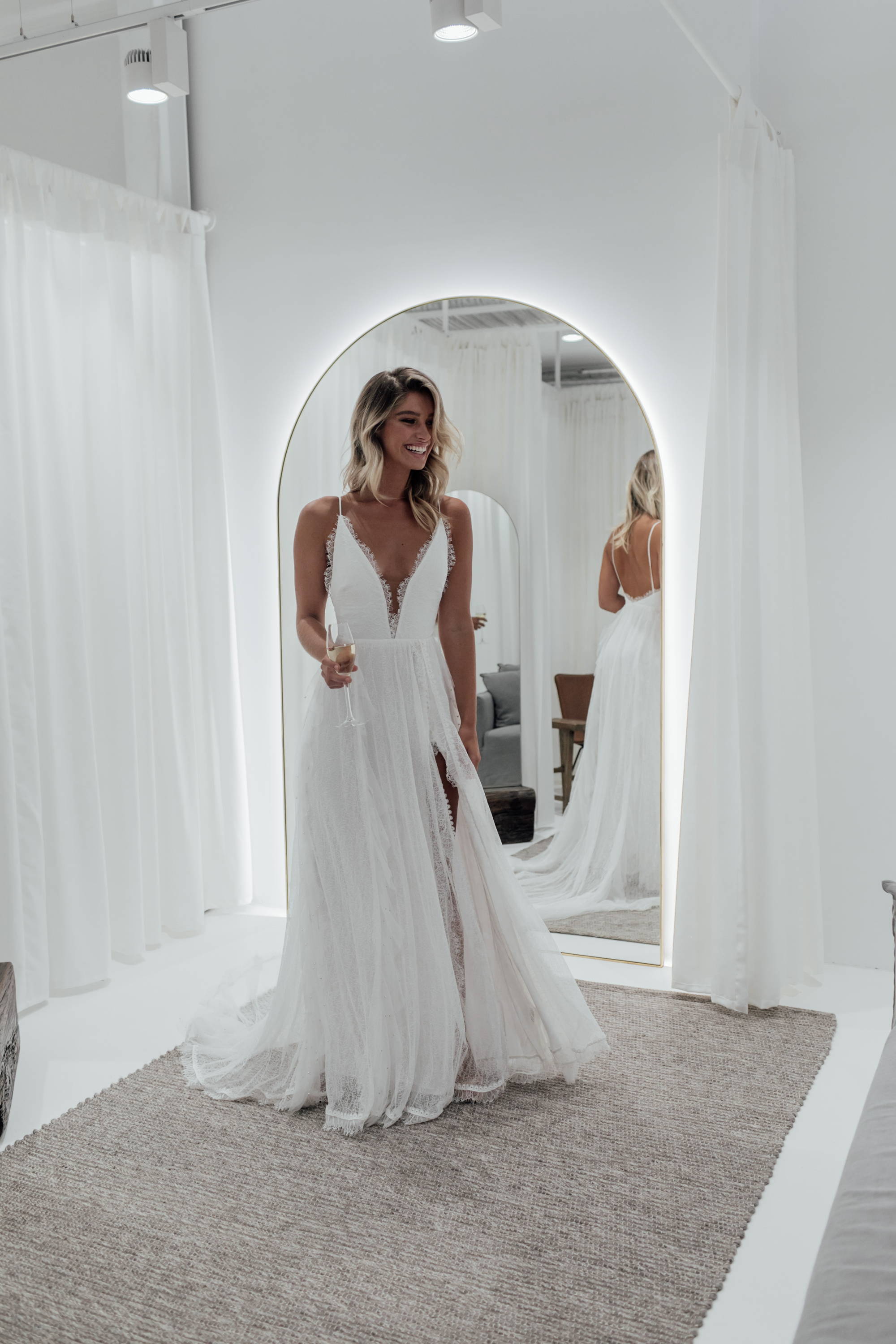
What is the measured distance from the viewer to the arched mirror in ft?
11.5

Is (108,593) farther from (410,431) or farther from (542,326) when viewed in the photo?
(542,326)

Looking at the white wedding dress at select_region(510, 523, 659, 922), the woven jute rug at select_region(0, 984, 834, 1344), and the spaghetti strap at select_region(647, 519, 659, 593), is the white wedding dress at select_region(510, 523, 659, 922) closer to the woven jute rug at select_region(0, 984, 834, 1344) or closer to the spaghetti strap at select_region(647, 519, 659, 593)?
the spaghetti strap at select_region(647, 519, 659, 593)

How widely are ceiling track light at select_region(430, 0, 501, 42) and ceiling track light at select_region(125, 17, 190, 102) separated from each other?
0.68m

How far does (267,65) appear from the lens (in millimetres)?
3912

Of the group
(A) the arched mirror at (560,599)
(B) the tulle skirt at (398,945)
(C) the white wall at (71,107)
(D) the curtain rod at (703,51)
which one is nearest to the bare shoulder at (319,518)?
(B) the tulle skirt at (398,945)

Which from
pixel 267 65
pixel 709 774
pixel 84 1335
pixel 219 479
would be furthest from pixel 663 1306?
pixel 267 65

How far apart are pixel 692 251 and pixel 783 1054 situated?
2256mm

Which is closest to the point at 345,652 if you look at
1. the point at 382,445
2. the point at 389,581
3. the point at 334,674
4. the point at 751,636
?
the point at 334,674

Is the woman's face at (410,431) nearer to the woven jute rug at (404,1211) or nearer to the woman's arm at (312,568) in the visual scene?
the woman's arm at (312,568)

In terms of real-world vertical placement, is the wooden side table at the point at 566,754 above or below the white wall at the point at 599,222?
below

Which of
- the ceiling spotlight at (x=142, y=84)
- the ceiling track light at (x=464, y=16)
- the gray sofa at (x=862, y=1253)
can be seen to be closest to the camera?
the gray sofa at (x=862, y=1253)

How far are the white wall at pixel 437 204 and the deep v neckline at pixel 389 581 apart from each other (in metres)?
1.03

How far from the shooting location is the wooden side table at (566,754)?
11.9ft

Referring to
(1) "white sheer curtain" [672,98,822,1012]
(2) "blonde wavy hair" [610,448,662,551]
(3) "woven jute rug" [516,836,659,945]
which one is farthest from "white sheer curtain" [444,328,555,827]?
(1) "white sheer curtain" [672,98,822,1012]
